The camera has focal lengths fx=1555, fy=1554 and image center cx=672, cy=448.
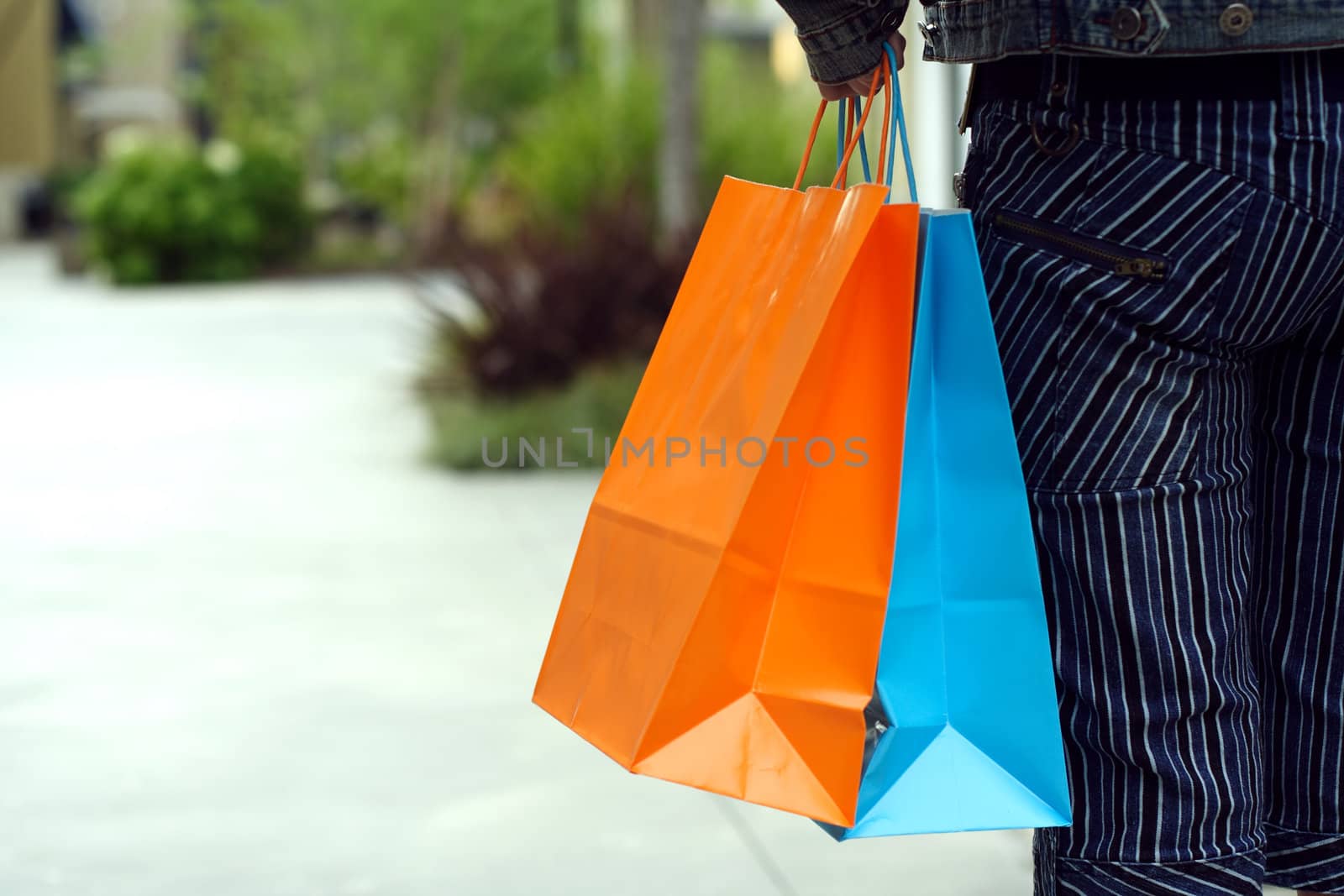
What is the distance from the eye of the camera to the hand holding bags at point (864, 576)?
136 cm

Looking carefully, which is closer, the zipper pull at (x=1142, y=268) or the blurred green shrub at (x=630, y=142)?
the zipper pull at (x=1142, y=268)

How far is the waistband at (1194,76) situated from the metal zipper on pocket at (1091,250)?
12 cm

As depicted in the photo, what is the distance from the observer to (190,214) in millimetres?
17594

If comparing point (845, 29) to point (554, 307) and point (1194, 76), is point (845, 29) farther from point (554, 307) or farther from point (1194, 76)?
point (554, 307)

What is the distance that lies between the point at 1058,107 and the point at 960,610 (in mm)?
444

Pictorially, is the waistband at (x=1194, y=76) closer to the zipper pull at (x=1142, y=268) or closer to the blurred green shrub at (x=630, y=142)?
the zipper pull at (x=1142, y=268)

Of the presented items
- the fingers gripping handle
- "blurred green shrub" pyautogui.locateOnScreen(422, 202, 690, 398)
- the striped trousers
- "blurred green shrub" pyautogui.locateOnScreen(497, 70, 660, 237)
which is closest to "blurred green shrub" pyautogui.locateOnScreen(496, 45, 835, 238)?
"blurred green shrub" pyautogui.locateOnScreen(497, 70, 660, 237)

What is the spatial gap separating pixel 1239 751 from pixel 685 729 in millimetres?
491

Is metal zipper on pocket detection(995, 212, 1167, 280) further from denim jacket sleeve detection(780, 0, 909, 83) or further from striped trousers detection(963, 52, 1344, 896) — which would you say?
denim jacket sleeve detection(780, 0, 909, 83)

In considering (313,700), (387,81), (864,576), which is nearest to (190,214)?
(387,81)

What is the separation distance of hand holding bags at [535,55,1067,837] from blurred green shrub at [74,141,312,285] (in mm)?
16712

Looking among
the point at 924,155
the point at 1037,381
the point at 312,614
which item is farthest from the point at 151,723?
the point at 924,155

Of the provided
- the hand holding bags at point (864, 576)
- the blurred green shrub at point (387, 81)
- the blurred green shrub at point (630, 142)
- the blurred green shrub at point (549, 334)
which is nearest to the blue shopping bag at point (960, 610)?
the hand holding bags at point (864, 576)

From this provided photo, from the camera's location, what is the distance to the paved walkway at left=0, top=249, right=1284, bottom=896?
8.09 ft
